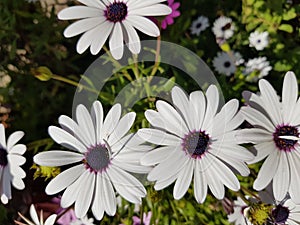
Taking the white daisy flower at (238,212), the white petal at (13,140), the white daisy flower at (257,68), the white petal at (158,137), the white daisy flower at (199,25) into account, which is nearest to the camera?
the white petal at (158,137)

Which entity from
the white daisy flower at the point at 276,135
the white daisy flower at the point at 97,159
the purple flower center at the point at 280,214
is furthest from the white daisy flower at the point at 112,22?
the purple flower center at the point at 280,214

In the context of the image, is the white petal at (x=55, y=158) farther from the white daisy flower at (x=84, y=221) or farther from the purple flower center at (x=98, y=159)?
the white daisy flower at (x=84, y=221)

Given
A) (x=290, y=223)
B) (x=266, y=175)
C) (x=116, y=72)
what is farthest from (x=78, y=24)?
(x=290, y=223)

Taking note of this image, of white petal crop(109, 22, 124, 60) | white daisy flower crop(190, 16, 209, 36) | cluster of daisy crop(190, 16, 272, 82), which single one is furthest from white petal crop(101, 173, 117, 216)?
white daisy flower crop(190, 16, 209, 36)

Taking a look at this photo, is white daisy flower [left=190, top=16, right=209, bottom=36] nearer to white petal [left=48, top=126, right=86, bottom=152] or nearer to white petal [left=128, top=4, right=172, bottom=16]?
white petal [left=128, top=4, right=172, bottom=16]

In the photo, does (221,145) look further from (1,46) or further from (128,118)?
(1,46)

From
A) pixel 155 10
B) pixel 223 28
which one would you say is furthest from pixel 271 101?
pixel 223 28

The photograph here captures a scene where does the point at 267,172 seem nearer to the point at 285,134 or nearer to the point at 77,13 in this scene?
the point at 285,134
